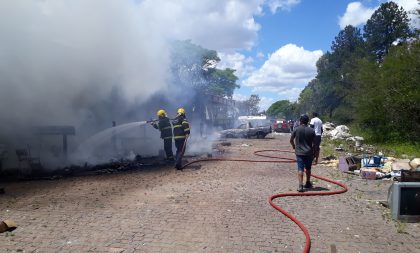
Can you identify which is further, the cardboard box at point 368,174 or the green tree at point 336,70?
the green tree at point 336,70

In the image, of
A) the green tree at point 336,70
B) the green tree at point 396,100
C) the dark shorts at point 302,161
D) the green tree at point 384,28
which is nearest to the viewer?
the dark shorts at point 302,161

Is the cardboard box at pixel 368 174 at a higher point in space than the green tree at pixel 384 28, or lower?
lower

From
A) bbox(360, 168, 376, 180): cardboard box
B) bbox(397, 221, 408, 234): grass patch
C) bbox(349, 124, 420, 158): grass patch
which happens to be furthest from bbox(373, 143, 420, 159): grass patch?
bbox(397, 221, 408, 234): grass patch

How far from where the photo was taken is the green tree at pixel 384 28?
39.1 m

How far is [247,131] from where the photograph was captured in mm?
23719

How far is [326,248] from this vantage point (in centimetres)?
431

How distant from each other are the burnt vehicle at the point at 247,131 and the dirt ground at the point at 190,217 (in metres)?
14.9

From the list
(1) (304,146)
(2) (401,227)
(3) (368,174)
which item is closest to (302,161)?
(1) (304,146)

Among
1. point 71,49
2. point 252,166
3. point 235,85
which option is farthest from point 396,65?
point 235,85

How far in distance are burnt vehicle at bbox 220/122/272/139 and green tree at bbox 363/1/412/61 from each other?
24633 mm

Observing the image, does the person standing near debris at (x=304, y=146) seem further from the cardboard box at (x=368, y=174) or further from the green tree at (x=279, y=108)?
the green tree at (x=279, y=108)

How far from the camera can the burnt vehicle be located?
23.3 metres

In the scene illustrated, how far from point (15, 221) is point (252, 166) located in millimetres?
6912

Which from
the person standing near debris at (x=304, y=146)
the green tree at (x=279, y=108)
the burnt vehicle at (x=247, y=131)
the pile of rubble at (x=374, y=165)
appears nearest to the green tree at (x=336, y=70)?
the burnt vehicle at (x=247, y=131)
